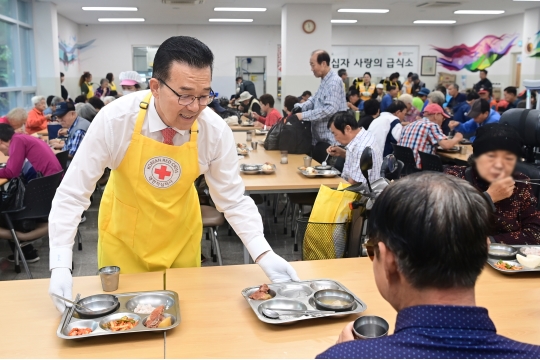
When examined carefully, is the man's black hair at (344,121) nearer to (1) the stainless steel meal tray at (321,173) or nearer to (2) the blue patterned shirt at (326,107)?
(1) the stainless steel meal tray at (321,173)

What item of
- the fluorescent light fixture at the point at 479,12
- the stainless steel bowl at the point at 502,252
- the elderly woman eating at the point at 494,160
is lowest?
the stainless steel bowl at the point at 502,252

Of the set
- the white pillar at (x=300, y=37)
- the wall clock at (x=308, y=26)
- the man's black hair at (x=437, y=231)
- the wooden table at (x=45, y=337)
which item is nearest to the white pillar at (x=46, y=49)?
the white pillar at (x=300, y=37)

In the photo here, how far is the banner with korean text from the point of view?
1589 cm

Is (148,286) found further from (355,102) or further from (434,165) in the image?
(355,102)

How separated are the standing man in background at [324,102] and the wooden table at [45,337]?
382 cm

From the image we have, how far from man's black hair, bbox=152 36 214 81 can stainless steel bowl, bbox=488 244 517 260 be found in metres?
1.32

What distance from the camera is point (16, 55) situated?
1022 cm

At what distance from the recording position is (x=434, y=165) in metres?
4.18

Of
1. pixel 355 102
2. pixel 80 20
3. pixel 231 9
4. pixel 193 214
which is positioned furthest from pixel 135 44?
pixel 193 214

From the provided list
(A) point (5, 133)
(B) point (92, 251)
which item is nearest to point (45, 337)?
(A) point (5, 133)

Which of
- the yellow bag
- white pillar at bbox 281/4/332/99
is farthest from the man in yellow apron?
white pillar at bbox 281/4/332/99

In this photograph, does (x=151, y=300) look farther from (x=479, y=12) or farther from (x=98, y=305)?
(x=479, y=12)

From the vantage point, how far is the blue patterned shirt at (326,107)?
5.32 m

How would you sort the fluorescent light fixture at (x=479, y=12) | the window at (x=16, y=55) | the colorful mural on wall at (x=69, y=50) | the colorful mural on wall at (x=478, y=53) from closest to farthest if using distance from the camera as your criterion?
the window at (x=16, y=55)
the fluorescent light fixture at (x=479, y=12)
the colorful mural on wall at (x=69, y=50)
the colorful mural on wall at (x=478, y=53)
